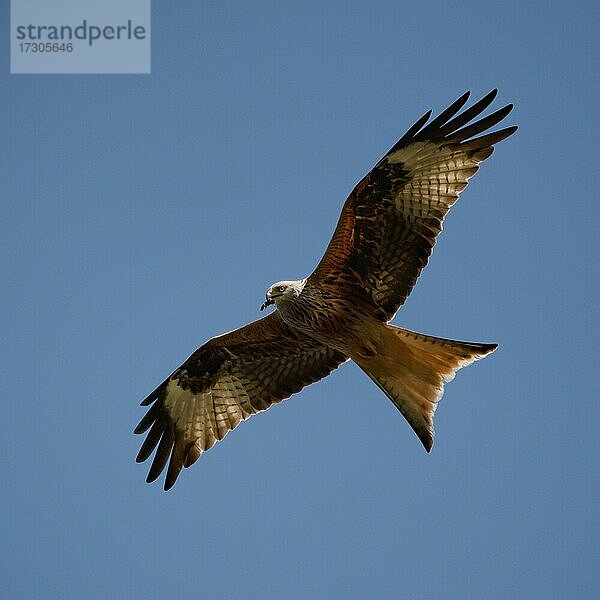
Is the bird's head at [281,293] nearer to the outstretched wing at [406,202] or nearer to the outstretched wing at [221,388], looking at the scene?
the outstretched wing at [406,202]

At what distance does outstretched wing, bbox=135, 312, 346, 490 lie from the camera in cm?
1096

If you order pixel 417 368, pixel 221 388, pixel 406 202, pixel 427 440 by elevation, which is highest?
pixel 406 202

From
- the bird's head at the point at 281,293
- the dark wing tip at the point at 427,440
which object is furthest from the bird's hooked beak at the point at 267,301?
the dark wing tip at the point at 427,440

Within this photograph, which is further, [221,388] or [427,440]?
[221,388]

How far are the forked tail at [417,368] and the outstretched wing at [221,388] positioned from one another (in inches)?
38.6

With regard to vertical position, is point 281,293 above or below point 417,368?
above

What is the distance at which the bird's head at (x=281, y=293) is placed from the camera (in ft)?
32.6

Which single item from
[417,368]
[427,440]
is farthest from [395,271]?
[427,440]

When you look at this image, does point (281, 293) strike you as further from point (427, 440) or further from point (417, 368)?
point (427, 440)

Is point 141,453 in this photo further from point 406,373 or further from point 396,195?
point 396,195

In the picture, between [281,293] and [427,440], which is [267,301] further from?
[427,440]

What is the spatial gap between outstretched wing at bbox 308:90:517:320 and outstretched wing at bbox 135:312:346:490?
48.1 inches

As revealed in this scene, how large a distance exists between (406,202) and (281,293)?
1.37 metres

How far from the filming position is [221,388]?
1123cm
